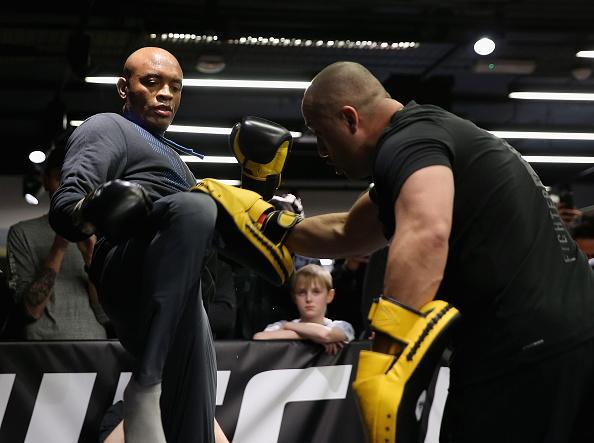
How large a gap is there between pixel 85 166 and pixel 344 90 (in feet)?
2.93

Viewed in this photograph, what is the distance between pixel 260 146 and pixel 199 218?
56 cm

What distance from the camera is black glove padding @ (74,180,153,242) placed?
2.55m

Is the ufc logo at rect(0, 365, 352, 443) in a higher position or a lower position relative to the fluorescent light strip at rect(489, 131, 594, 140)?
lower

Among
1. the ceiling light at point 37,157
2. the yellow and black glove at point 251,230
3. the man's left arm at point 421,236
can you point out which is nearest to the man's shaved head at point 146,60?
the yellow and black glove at point 251,230

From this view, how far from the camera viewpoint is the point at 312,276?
A: 5070 mm

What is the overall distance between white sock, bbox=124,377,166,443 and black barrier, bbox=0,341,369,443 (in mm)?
1673

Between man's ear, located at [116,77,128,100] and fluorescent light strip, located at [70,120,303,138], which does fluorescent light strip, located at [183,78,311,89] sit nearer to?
fluorescent light strip, located at [70,120,303,138]

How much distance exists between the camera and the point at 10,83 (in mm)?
12922

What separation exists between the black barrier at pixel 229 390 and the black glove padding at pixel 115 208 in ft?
6.10

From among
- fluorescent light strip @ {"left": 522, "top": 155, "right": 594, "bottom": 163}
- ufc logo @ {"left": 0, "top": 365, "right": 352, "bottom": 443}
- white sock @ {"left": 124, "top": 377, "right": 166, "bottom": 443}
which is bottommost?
ufc logo @ {"left": 0, "top": 365, "right": 352, "bottom": 443}

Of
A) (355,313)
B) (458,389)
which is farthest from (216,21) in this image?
(458,389)

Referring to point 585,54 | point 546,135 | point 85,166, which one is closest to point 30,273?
point 85,166

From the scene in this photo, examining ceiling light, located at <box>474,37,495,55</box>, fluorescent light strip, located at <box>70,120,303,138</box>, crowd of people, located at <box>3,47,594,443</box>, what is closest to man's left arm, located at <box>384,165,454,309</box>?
crowd of people, located at <box>3,47,594,443</box>

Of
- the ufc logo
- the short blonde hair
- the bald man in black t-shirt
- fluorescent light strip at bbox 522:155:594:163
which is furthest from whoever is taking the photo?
fluorescent light strip at bbox 522:155:594:163
